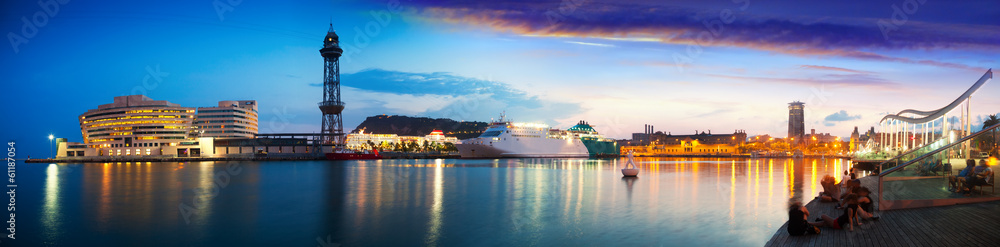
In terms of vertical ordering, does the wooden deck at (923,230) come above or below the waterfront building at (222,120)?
below

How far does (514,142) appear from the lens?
366 feet

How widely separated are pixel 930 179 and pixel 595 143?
128711 mm

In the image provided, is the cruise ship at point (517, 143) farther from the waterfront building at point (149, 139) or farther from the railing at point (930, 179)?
the railing at point (930, 179)

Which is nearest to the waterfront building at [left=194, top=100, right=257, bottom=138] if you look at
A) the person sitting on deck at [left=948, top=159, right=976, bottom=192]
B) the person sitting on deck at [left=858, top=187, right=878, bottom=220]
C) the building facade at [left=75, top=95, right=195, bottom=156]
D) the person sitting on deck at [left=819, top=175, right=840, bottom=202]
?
the building facade at [left=75, top=95, right=195, bottom=156]

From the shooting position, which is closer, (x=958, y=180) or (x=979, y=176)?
(x=979, y=176)

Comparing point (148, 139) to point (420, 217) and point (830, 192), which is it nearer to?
point (420, 217)

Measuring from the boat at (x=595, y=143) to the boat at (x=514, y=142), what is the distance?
472 inches

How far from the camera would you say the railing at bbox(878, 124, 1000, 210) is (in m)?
13.7

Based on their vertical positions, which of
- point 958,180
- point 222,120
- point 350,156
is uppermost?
point 222,120

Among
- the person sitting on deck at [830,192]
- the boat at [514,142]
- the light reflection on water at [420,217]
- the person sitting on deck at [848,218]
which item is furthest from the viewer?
the boat at [514,142]

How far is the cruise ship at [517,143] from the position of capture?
111m

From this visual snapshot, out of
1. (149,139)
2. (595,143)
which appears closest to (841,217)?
(595,143)

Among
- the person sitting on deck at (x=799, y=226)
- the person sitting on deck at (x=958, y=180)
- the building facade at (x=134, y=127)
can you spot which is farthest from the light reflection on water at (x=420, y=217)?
the building facade at (x=134, y=127)

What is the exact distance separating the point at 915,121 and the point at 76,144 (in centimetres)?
16735
